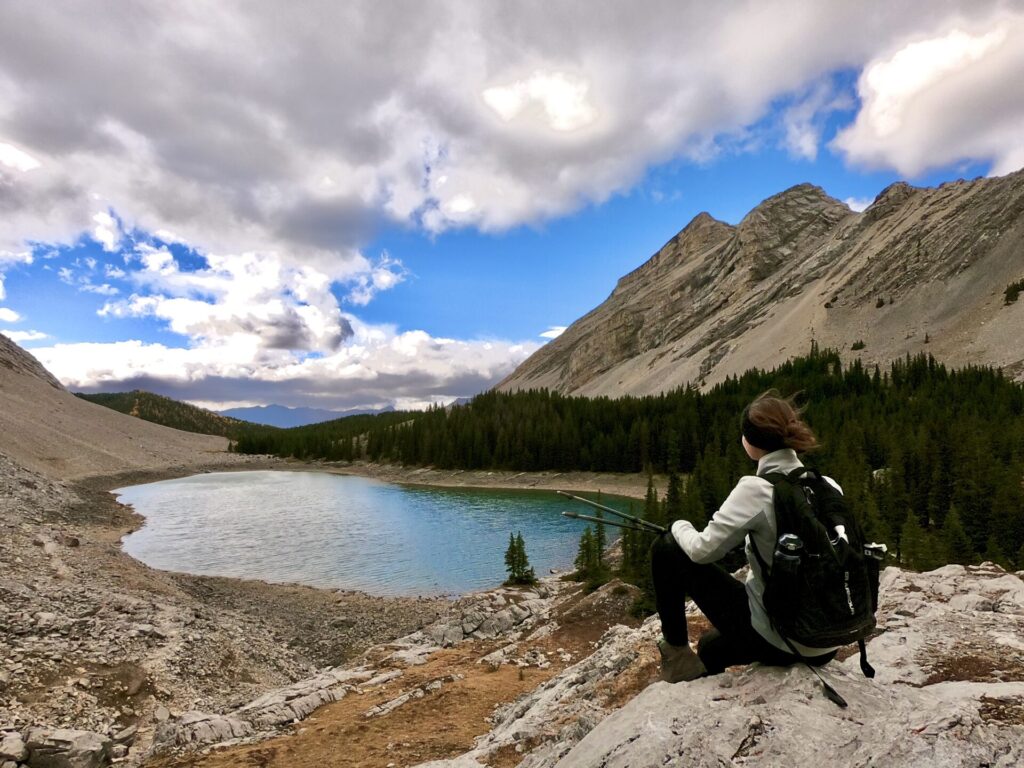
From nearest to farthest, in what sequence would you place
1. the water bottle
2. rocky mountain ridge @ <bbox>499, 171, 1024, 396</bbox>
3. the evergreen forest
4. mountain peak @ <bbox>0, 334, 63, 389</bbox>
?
1. the water bottle
2. the evergreen forest
3. rocky mountain ridge @ <bbox>499, 171, 1024, 396</bbox>
4. mountain peak @ <bbox>0, 334, 63, 389</bbox>

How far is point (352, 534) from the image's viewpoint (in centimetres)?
4725

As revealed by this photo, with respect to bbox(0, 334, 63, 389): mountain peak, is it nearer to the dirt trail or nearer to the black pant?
the dirt trail

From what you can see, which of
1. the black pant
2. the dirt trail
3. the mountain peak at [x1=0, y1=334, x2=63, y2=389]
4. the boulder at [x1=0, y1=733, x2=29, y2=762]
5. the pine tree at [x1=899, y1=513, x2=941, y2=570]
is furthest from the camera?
the mountain peak at [x1=0, y1=334, x2=63, y2=389]

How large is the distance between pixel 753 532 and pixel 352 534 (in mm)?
47275

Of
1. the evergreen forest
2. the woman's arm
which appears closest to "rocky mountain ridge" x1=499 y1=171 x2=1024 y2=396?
the evergreen forest

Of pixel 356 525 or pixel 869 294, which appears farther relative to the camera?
pixel 869 294

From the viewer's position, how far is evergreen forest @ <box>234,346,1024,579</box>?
1160 inches

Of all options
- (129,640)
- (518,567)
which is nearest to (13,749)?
(129,640)

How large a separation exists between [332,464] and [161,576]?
4046 inches

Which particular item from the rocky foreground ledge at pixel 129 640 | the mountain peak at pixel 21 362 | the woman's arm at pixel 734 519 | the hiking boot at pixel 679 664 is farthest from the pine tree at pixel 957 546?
the mountain peak at pixel 21 362

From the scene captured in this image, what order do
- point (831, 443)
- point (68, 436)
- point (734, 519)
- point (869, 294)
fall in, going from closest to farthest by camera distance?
point (734, 519)
point (831, 443)
point (68, 436)
point (869, 294)

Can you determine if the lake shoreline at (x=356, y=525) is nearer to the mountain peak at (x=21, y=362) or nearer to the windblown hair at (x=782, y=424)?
the windblown hair at (x=782, y=424)

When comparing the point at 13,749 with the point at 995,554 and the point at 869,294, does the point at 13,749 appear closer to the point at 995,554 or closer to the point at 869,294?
the point at 995,554

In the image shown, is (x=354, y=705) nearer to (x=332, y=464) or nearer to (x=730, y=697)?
(x=730, y=697)
